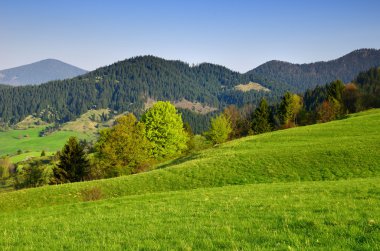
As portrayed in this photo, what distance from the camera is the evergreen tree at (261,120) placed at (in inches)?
4656

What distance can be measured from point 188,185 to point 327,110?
308 feet

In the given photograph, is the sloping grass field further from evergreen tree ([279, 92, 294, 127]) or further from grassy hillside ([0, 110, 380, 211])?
evergreen tree ([279, 92, 294, 127])

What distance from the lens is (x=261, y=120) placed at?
4688 inches

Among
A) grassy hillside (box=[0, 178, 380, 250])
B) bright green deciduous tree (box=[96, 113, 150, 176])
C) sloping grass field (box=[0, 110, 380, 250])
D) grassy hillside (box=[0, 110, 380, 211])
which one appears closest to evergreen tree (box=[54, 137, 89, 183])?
bright green deciduous tree (box=[96, 113, 150, 176])

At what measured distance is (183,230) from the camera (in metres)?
13.7

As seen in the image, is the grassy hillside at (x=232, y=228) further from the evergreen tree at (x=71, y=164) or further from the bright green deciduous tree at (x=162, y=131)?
the bright green deciduous tree at (x=162, y=131)

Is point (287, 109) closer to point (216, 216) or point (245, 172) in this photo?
point (245, 172)

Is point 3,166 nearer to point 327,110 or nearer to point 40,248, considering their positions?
point 327,110

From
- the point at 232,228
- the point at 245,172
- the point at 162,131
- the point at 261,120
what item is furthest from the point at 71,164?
the point at 261,120

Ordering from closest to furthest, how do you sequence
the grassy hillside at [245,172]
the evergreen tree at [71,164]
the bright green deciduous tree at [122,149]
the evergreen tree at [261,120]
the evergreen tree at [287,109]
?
the grassy hillside at [245,172], the bright green deciduous tree at [122,149], the evergreen tree at [71,164], the evergreen tree at [261,120], the evergreen tree at [287,109]

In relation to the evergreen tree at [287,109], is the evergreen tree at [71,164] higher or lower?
lower

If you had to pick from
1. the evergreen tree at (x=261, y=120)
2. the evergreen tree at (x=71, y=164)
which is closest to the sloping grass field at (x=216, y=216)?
the evergreen tree at (x=71, y=164)

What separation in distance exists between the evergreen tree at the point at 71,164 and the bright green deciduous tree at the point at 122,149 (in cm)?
453

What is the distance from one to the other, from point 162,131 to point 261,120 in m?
49.7
